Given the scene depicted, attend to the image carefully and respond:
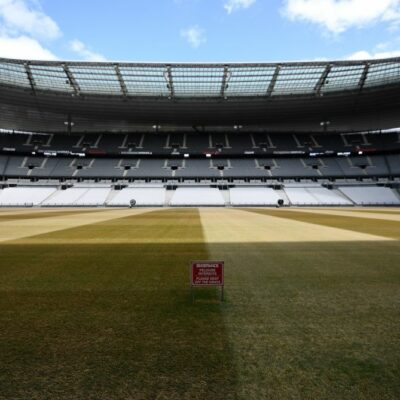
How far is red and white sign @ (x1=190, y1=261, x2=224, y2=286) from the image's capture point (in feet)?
19.1

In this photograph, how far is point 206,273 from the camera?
590 cm

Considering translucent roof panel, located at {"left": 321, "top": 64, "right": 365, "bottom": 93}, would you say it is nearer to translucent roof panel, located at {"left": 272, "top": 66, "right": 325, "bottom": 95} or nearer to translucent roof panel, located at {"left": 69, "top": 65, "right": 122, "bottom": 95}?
translucent roof panel, located at {"left": 272, "top": 66, "right": 325, "bottom": 95}

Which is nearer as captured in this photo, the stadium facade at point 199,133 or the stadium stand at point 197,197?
the stadium facade at point 199,133

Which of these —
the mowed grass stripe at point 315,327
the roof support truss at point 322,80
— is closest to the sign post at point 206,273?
the mowed grass stripe at point 315,327

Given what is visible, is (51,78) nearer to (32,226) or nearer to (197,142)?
(197,142)

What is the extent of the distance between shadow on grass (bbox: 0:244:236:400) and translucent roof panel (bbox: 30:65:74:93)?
54319 mm

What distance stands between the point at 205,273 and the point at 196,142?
3325 inches

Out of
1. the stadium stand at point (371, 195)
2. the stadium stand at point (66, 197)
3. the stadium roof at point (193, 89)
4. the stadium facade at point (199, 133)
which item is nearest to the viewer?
the stadium roof at point (193, 89)

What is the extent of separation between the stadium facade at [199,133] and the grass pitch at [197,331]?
164 ft

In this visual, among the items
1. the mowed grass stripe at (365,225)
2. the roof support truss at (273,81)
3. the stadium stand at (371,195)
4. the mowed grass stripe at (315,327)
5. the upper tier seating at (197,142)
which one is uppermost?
the upper tier seating at (197,142)

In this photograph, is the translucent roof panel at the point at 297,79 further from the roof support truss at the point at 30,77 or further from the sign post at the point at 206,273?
the sign post at the point at 206,273

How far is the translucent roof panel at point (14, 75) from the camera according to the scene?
5128cm

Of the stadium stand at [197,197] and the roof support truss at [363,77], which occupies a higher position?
the roof support truss at [363,77]

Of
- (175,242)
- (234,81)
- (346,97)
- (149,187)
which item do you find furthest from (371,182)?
(175,242)
